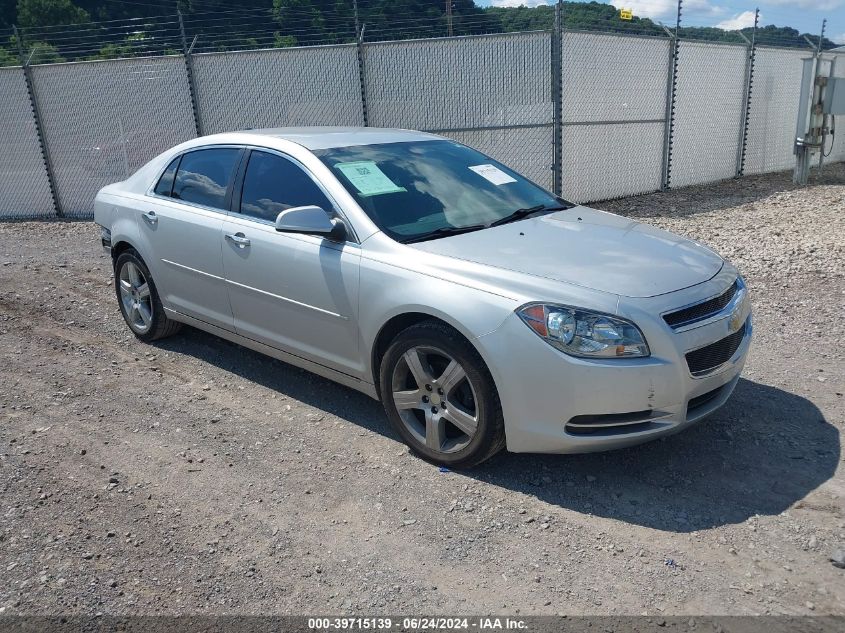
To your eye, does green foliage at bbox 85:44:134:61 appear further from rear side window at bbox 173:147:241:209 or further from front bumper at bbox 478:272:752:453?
front bumper at bbox 478:272:752:453

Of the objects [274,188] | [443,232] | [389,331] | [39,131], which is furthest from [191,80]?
[389,331]

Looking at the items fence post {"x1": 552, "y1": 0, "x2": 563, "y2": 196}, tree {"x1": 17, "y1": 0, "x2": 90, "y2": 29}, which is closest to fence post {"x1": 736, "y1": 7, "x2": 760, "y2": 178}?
fence post {"x1": 552, "y1": 0, "x2": 563, "y2": 196}

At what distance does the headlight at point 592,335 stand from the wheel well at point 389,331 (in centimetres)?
61

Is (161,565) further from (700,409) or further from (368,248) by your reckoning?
(700,409)

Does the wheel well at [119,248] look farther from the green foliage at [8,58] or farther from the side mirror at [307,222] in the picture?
the green foliage at [8,58]

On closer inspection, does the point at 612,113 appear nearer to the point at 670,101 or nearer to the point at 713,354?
the point at 670,101

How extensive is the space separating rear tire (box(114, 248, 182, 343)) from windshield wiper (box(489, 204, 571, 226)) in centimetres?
283

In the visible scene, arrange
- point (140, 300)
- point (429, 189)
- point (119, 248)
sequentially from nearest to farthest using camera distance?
point (429, 189) → point (140, 300) → point (119, 248)

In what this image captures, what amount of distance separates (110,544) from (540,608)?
1.92 metres

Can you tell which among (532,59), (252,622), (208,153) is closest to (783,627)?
(252,622)

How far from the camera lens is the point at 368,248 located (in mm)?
3938

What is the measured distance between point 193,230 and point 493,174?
206cm

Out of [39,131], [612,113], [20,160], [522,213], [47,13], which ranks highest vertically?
[47,13]

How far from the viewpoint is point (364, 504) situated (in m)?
3.55
